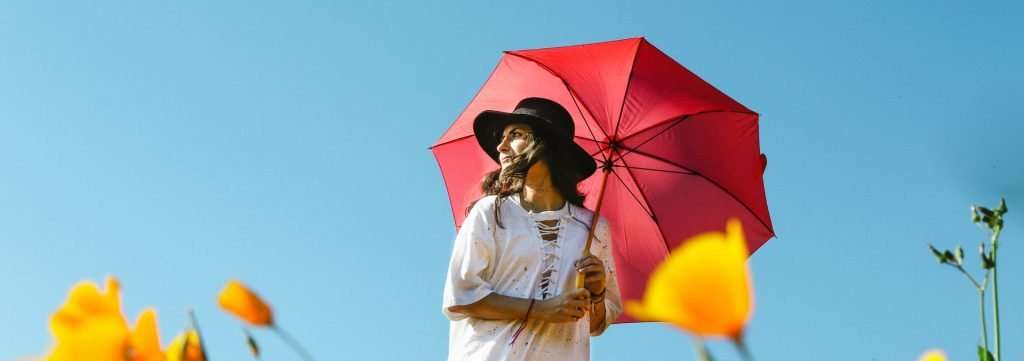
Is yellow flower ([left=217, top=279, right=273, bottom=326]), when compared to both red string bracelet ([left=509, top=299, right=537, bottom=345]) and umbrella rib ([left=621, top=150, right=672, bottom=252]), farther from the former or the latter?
umbrella rib ([left=621, top=150, right=672, bottom=252])

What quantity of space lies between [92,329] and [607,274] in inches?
118

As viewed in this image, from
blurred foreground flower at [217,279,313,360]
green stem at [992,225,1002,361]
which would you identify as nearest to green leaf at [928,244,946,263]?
green stem at [992,225,1002,361]

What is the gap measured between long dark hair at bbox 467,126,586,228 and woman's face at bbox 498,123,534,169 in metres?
0.01

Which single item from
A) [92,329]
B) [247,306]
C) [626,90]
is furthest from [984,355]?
[626,90]

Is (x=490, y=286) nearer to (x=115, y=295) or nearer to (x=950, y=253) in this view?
(x=950, y=253)

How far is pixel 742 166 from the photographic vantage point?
416cm

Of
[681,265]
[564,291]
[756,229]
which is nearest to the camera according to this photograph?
[681,265]

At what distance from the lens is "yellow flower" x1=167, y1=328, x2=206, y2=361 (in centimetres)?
69

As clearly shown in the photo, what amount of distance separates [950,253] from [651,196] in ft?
7.22

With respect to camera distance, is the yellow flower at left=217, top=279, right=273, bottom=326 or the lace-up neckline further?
the lace-up neckline

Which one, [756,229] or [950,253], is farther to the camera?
[756,229]

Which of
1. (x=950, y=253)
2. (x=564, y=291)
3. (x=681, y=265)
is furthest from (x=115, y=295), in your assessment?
(x=564, y=291)

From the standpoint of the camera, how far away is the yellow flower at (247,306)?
0.76 meters

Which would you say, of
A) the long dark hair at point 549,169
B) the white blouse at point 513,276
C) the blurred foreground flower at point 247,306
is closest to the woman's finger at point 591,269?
the white blouse at point 513,276
